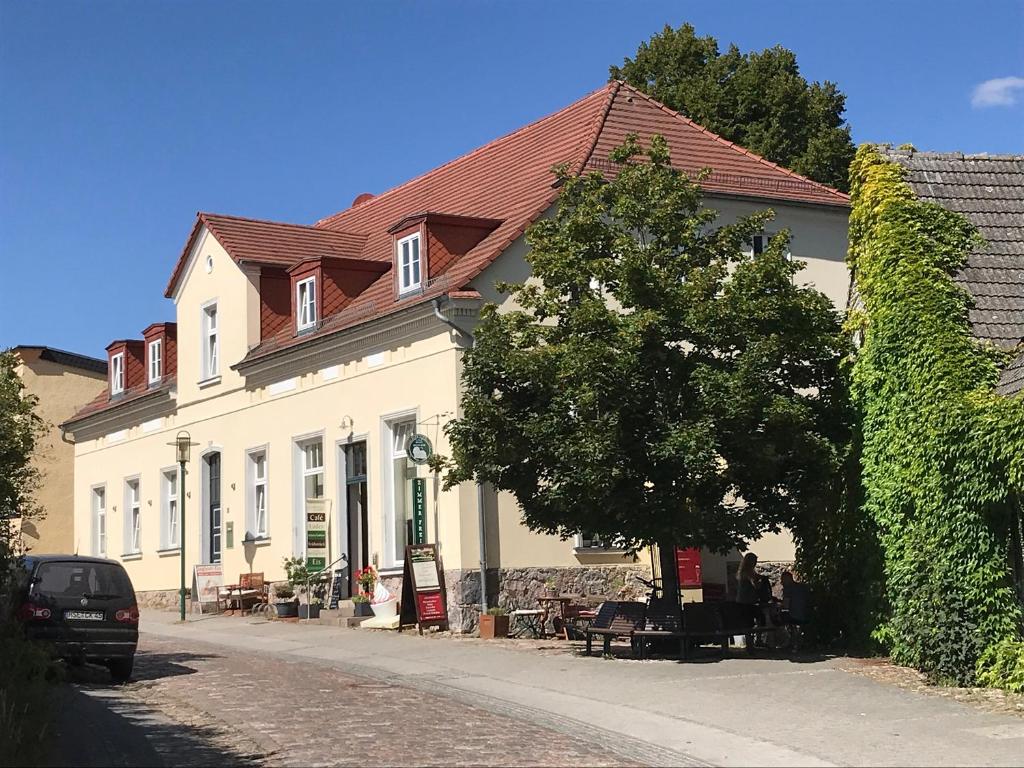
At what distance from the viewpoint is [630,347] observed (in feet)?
57.2

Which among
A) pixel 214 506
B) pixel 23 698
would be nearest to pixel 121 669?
pixel 23 698

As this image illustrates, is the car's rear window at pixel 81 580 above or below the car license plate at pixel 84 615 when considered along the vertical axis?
above

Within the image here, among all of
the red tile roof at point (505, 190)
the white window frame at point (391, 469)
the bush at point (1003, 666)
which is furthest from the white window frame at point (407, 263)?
the bush at point (1003, 666)

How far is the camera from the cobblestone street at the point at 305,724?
1135 cm

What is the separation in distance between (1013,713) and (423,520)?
1292 cm

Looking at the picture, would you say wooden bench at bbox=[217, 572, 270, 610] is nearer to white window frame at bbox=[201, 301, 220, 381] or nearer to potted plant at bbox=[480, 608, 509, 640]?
white window frame at bbox=[201, 301, 220, 381]

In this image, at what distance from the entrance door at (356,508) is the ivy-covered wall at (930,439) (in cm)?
1174

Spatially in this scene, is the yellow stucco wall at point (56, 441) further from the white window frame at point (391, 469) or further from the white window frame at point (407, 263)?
the white window frame at point (407, 263)

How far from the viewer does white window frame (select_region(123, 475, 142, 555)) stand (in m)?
36.5

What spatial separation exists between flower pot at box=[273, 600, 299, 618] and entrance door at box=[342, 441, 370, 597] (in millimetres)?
1069

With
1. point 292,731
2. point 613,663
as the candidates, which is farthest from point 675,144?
point 292,731

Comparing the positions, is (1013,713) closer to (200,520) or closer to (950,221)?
(950,221)

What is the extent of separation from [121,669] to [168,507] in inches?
682

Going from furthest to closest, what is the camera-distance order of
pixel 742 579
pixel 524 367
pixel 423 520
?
pixel 423 520 < pixel 742 579 < pixel 524 367
